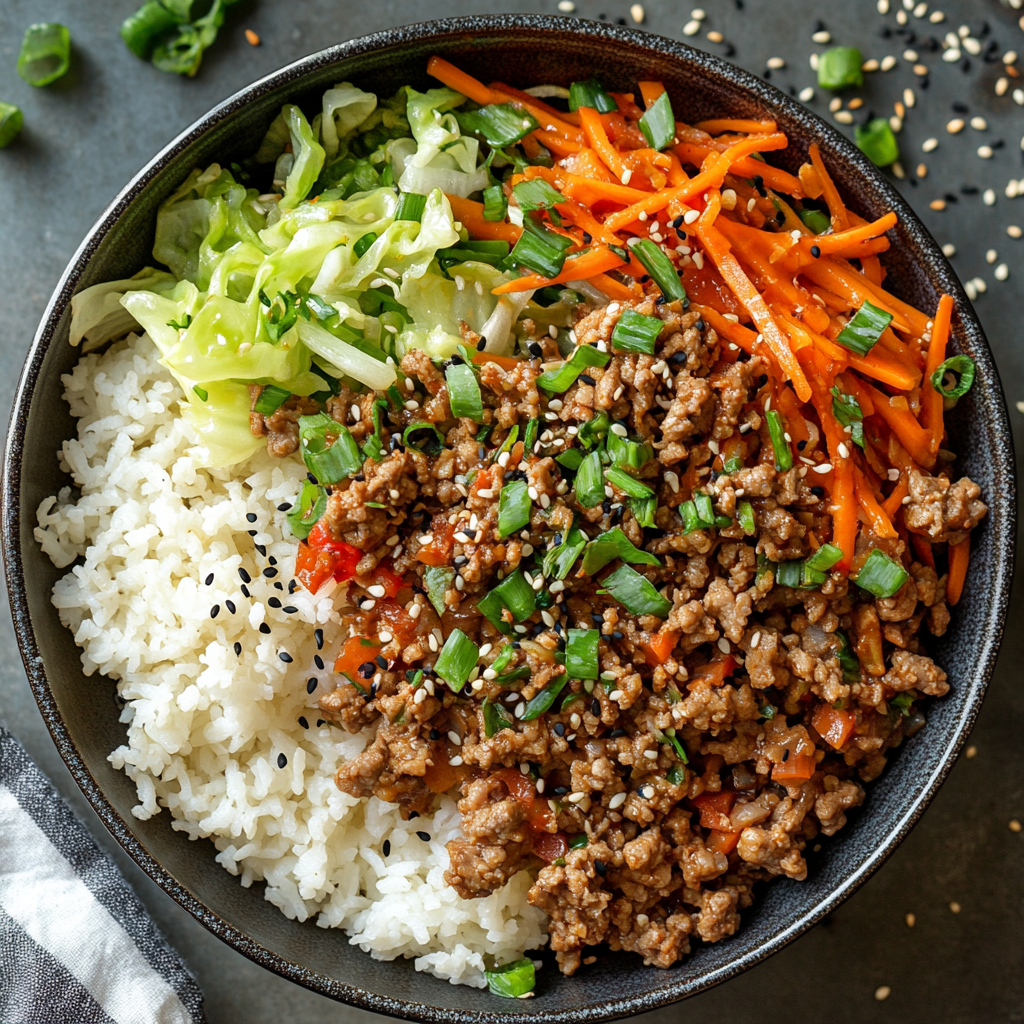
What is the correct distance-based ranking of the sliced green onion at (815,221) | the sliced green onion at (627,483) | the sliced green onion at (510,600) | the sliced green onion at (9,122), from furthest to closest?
the sliced green onion at (9,122), the sliced green onion at (815,221), the sliced green onion at (510,600), the sliced green onion at (627,483)

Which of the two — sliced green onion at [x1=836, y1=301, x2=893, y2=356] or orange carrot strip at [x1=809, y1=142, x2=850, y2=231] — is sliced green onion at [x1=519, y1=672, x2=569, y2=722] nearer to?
sliced green onion at [x1=836, y1=301, x2=893, y2=356]

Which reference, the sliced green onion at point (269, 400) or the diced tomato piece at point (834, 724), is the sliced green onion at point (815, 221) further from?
the sliced green onion at point (269, 400)

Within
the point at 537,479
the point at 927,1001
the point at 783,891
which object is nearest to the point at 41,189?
the point at 537,479

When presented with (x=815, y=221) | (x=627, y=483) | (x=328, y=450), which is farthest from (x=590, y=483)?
(x=815, y=221)

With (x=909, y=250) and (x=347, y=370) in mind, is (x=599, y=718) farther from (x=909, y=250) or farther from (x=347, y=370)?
(x=909, y=250)

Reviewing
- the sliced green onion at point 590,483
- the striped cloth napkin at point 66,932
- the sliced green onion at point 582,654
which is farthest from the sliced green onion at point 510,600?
the striped cloth napkin at point 66,932
